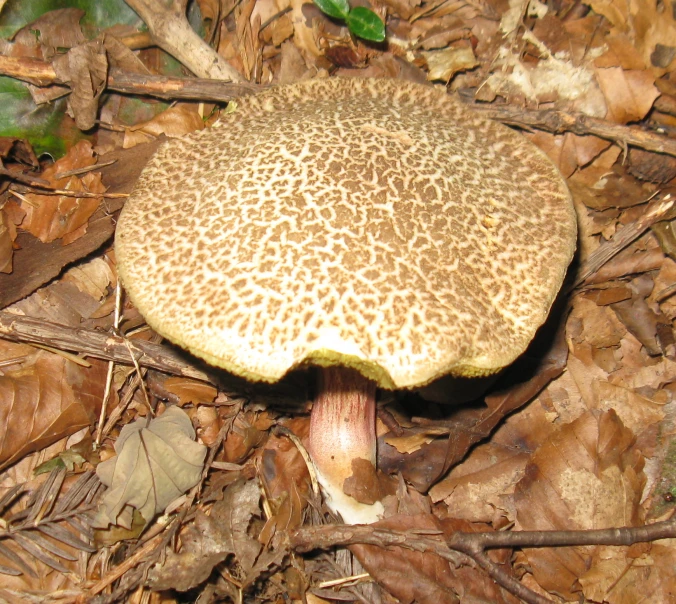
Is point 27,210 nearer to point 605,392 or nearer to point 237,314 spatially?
point 237,314

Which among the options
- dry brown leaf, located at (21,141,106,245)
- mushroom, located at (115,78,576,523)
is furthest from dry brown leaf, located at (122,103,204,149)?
mushroom, located at (115,78,576,523)

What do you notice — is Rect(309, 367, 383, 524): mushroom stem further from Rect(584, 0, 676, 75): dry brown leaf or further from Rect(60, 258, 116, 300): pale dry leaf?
Rect(584, 0, 676, 75): dry brown leaf

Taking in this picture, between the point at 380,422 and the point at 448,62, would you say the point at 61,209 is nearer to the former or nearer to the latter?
the point at 380,422

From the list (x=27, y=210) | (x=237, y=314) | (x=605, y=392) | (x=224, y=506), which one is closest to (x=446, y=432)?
(x=605, y=392)

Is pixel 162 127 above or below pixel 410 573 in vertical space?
above

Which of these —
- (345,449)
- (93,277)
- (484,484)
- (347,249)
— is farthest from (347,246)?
(93,277)

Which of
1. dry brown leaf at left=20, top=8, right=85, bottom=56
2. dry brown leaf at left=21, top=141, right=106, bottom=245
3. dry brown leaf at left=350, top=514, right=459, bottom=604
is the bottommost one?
dry brown leaf at left=350, top=514, right=459, bottom=604
